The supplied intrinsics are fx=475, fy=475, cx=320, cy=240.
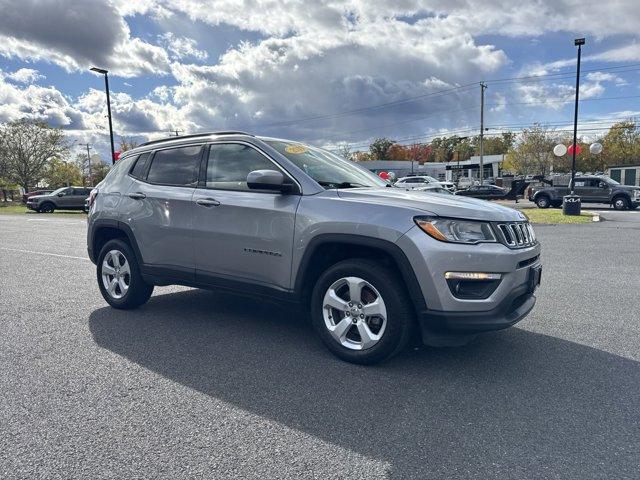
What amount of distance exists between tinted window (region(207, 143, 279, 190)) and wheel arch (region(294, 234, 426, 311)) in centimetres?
88

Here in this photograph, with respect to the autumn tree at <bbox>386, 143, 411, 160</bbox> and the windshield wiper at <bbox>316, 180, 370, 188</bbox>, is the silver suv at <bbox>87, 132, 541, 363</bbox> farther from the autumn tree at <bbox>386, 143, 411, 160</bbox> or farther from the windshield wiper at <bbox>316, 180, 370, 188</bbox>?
the autumn tree at <bbox>386, 143, 411, 160</bbox>

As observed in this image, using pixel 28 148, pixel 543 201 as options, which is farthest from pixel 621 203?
pixel 28 148

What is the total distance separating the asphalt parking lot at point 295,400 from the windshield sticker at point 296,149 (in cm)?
170

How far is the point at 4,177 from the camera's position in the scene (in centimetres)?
5144

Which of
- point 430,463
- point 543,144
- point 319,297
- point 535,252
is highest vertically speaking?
point 543,144

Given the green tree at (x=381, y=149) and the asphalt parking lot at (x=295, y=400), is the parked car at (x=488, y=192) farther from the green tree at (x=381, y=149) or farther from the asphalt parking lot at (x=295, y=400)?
the green tree at (x=381, y=149)

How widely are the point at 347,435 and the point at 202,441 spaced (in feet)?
2.68

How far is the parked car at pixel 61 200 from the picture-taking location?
31.4 metres

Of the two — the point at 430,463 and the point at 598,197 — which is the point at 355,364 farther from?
the point at 598,197

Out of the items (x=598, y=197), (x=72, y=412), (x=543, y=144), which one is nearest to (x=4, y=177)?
(x=598, y=197)

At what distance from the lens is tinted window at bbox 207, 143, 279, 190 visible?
4.24 m

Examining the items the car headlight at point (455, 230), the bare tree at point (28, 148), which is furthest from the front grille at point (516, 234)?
the bare tree at point (28, 148)

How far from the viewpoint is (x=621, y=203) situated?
23.8 meters

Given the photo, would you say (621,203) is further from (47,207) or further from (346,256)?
(47,207)
